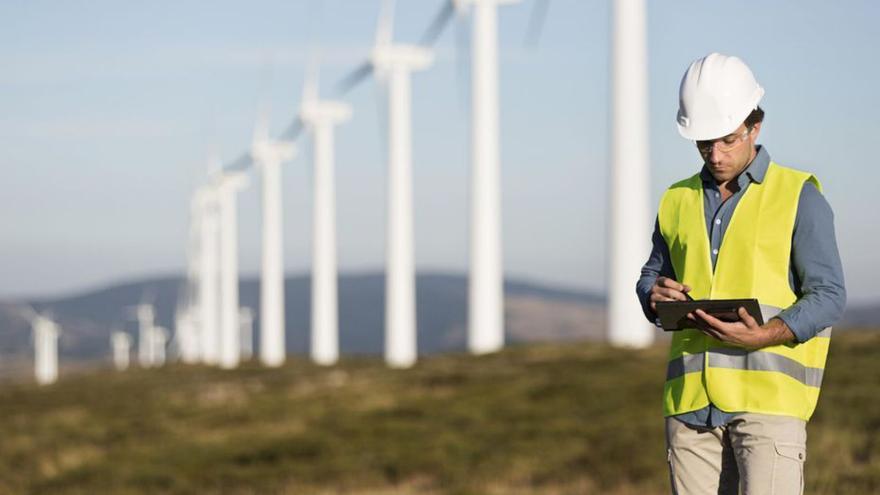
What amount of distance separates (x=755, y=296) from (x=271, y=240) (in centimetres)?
8037

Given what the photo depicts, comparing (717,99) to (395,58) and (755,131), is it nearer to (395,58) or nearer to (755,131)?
(755,131)

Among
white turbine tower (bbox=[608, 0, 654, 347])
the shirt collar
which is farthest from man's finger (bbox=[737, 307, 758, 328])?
white turbine tower (bbox=[608, 0, 654, 347])

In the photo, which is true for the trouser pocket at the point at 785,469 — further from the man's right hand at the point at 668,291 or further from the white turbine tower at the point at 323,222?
the white turbine tower at the point at 323,222

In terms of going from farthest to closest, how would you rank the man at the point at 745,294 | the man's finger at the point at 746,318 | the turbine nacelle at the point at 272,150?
1. the turbine nacelle at the point at 272,150
2. the man at the point at 745,294
3. the man's finger at the point at 746,318

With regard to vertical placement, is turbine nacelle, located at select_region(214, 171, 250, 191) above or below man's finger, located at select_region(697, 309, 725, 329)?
below

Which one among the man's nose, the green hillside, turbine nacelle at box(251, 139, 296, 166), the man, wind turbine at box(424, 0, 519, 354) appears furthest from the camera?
turbine nacelle at box(251, 139, 296, 166)

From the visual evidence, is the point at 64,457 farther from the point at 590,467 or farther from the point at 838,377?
the point at 838,377

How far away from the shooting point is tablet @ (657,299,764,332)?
20.2ft

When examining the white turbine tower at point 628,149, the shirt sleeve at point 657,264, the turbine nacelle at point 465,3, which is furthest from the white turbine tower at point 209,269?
the shirt sleeve at point 657,264

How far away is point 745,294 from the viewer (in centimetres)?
638

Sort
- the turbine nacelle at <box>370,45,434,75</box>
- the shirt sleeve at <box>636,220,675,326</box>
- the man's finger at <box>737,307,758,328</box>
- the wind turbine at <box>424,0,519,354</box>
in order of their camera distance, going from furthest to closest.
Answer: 1. the turbine nacelle at <box>370,45,434,75</box>
2. the wind turbine at <box>424,0,519,354</box>
3. the shirt sleeve at <box>636,220,675,326</box>
4. the man's finger at <box>737,307,758,328</box>

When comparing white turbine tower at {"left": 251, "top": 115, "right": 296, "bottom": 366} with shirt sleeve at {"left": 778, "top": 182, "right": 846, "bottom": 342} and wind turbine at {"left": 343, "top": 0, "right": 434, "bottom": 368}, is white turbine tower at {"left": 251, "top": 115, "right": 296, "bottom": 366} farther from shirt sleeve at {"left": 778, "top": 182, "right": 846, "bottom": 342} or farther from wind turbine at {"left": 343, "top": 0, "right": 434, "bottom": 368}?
shirt sleeve at {"left": 778, "top": 182, "right": 846, "bottom": 342}

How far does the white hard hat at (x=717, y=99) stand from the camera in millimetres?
6348

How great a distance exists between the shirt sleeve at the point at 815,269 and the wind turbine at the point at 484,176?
4931 centimetres
